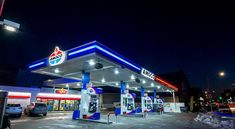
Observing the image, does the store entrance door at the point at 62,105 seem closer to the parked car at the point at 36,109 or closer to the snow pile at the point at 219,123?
the parked car at the point at 36,109

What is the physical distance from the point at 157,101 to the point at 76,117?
22161 millimetres

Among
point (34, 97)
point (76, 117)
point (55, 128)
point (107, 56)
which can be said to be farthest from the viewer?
point (34, 97)

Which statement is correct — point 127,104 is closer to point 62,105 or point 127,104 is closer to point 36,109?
point 36,109

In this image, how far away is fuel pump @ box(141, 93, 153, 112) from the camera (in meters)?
28.8

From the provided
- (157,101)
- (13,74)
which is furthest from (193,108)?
(13,74)

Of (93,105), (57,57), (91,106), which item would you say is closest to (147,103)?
(93,105)

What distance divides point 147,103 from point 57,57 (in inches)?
825

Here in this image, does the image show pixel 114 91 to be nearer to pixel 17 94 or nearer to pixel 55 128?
pixel 17 94

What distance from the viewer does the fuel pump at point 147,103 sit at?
2876cm

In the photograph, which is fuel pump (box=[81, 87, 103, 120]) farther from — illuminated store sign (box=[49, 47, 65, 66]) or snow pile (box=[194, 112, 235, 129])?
snow pile (box=[194, 112, 235, 129])

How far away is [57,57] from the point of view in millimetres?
13852

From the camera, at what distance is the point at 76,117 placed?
15125 millimetres

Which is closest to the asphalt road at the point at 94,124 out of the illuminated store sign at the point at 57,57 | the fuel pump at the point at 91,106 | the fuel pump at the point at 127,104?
the fuel pump at the point at 91,106

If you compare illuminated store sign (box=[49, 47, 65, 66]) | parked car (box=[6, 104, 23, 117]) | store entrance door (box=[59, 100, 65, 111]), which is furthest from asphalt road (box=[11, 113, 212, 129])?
store entrance door (box=[59, 100, 65, 111])
